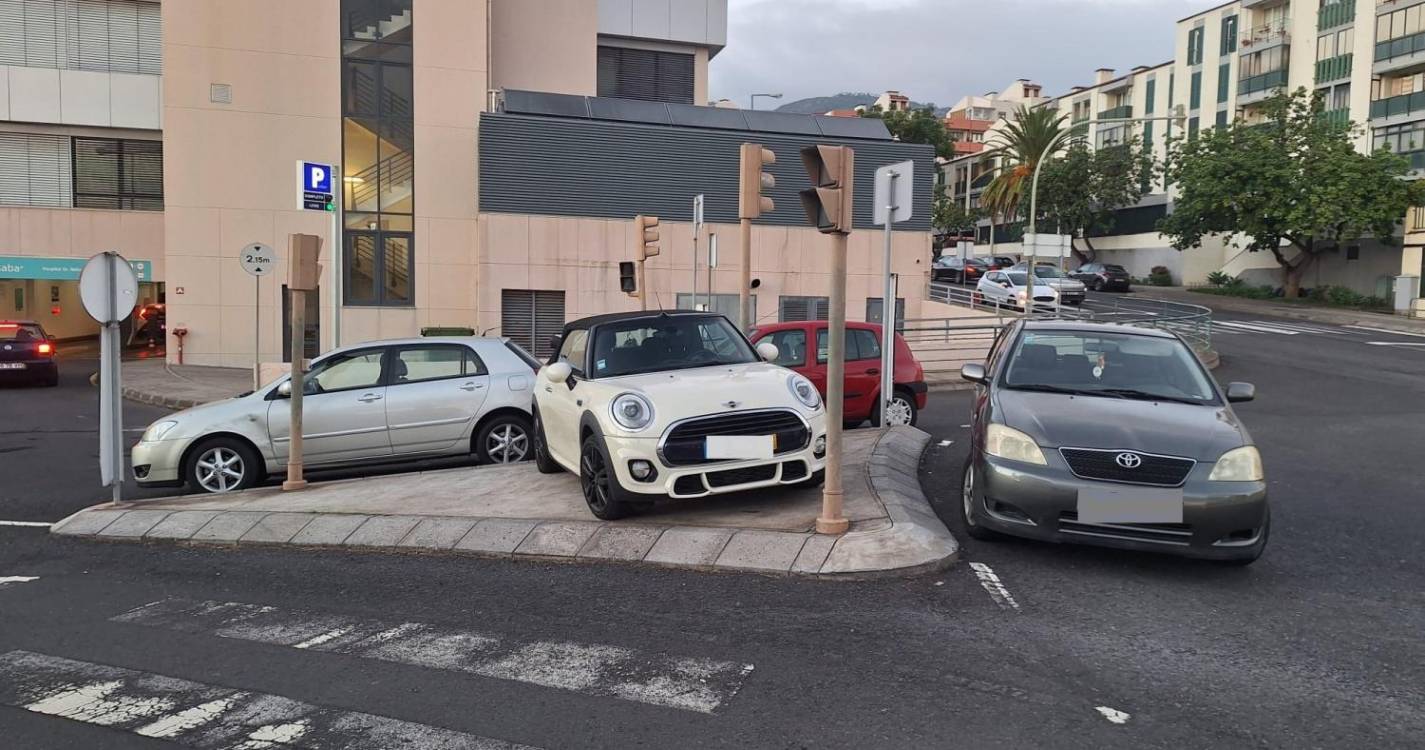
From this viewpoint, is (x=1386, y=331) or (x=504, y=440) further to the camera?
(x=1386, y=331)

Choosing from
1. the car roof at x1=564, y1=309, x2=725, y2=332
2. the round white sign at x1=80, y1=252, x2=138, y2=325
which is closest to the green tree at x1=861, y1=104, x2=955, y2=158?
the car roof at x1=564, y1=309, x2=725, y2=332

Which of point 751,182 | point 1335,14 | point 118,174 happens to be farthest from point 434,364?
point 1335,14

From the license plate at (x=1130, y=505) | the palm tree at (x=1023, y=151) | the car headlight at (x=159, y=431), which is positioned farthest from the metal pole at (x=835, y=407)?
the palm tree at (x=1023, y=151)

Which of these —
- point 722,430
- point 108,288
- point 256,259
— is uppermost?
point 256,259

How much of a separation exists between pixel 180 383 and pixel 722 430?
59.0 feet

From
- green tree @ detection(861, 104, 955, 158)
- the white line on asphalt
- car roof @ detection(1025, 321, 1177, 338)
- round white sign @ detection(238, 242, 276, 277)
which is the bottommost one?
the white line on asphalt

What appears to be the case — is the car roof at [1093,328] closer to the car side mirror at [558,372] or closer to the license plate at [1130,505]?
the license plate at [1130,505]

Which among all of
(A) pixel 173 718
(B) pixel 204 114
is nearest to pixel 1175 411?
(A) pixel 173 718

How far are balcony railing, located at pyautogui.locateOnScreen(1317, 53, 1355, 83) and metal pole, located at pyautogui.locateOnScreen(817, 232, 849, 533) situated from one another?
161 feet

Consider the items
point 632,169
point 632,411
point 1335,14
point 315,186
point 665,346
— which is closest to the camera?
point 632,411

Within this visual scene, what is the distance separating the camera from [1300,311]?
38500 millimetres

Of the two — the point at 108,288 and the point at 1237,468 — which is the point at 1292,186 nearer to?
the point at 1237,468

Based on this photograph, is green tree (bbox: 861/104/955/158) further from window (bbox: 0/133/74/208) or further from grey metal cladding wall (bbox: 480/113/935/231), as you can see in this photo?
window (bbox: 0/133/74/208)

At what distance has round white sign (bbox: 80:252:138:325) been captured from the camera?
855 centimetres
